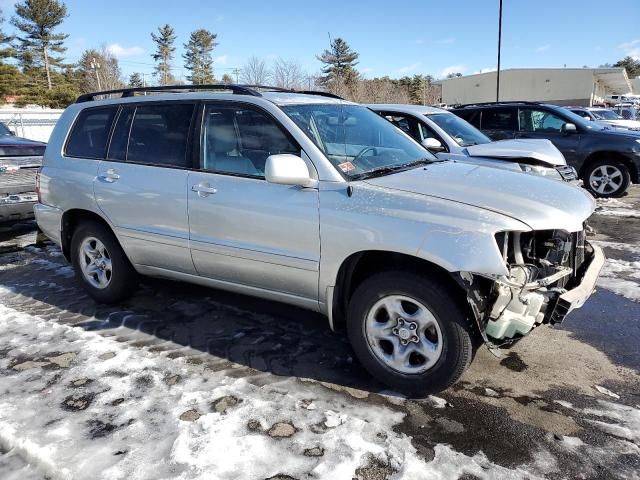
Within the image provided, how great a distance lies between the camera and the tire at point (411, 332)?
9.75 ft

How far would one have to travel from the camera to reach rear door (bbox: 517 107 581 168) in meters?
9.93

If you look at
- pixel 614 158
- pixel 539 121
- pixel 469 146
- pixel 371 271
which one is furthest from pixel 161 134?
pixel 614 158

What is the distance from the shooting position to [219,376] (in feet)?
11.3

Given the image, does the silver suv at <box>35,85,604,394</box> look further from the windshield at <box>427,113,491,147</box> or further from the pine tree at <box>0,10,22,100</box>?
the pine tree at <box>0,10,22,100</box>

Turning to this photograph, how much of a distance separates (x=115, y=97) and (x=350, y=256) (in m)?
3.06

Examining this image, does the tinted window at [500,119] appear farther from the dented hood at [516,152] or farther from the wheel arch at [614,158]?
the dented hood at [516,152]

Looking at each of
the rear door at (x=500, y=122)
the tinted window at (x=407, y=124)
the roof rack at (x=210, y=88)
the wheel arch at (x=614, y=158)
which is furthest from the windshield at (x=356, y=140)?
the wheel arch at (x=614, y=158)

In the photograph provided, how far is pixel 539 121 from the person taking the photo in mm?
10133

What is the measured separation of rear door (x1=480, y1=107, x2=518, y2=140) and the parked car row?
792cm

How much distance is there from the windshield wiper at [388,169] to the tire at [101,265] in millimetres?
2409

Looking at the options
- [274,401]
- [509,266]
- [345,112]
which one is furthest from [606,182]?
[274,401]

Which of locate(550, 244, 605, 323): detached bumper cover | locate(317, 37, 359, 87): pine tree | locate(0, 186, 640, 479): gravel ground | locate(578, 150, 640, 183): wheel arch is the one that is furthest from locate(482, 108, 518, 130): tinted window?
locate(317, 37, 359, 87): pine tree

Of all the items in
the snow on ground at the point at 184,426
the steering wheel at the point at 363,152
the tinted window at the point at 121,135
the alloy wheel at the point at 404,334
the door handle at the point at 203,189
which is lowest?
the snow on ground at the point at 184,426

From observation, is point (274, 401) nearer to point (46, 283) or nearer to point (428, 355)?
point (428, 355)
